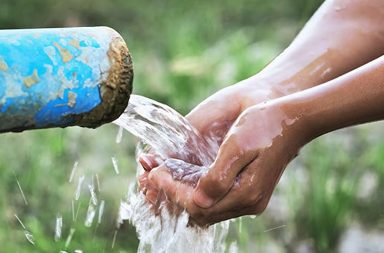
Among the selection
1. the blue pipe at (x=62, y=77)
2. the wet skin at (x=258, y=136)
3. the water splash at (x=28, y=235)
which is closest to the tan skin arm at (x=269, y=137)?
the wet skin at (x=258, y=136)

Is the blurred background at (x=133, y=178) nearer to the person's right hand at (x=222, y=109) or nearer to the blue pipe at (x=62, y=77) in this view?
the person's right hand at (x=222, y=109)

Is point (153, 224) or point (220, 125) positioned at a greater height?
point (220, 125)

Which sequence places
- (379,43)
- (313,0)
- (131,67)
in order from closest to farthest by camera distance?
(131,67)
(379,43)
(313,0)

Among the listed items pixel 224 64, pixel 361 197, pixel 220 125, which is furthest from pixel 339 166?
pixel 220 125

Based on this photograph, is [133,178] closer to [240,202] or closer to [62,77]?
[240,202]

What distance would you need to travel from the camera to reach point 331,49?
2.45 meters

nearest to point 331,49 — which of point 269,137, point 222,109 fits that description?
point 222,109

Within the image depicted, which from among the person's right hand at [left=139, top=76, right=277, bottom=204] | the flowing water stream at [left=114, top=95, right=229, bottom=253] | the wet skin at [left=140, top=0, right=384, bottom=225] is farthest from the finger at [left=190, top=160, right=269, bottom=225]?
the person's right hand at [left=139, top=76, right=277, bottom=204]

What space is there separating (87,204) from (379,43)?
160cm

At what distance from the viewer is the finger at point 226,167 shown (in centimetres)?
191

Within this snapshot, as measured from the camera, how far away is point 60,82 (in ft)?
4.97

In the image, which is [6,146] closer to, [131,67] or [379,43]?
[379,43]

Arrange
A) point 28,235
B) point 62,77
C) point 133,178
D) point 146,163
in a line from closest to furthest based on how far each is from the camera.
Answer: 1. point 62,77
2. point 146,163
3. point 28,235
4. point 133,178

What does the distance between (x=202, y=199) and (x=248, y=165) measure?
11cm
